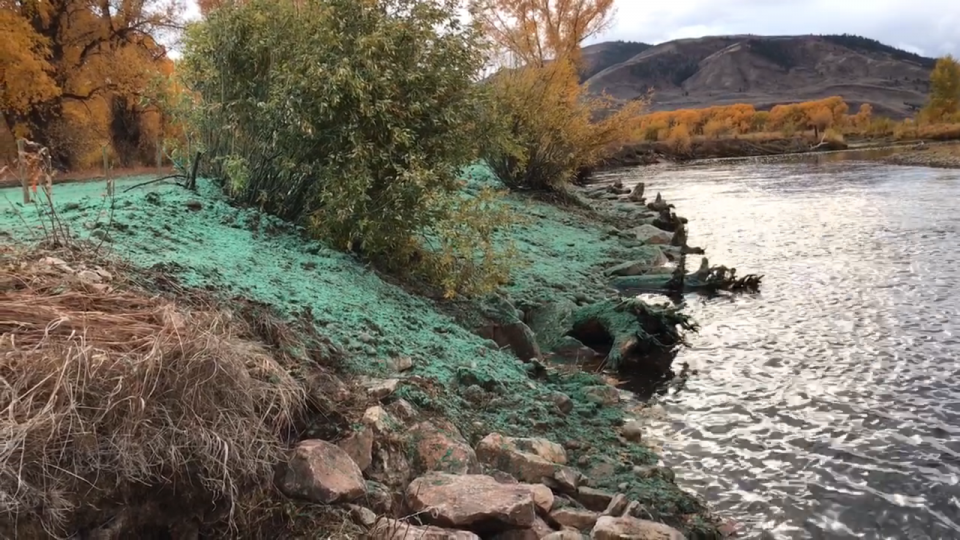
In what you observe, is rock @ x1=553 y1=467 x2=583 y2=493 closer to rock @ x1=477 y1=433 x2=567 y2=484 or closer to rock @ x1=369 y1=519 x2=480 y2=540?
rock @ x1=477 y1=433 x2=567 y2=484

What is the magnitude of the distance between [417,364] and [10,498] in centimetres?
388

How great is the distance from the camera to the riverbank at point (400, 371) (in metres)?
4.32

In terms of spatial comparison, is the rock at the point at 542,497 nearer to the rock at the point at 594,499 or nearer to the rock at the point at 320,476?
the rock at the point at 594,499

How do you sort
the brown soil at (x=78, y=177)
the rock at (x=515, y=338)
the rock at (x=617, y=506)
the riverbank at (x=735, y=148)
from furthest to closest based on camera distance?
the riverbank at (x=735, y=148), the brown soil at (x=78, y=177), the rock at (x=515, y=338), the rock at (x=617, y=506)

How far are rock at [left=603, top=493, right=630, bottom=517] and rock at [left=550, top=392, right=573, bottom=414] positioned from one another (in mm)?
1779

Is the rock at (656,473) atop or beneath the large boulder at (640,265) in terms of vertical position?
beneath

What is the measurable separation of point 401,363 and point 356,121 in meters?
3.37

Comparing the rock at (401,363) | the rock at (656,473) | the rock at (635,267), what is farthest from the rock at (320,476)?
the rock at (635,267)

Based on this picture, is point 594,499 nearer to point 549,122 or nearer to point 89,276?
A: point 89,276

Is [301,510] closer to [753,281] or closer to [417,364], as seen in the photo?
[417,364]

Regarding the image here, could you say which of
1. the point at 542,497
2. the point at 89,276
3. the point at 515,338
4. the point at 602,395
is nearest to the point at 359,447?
the point at 542,497

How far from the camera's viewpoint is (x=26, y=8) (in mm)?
24812

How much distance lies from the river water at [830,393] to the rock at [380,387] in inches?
112

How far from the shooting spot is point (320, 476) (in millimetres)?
3979
